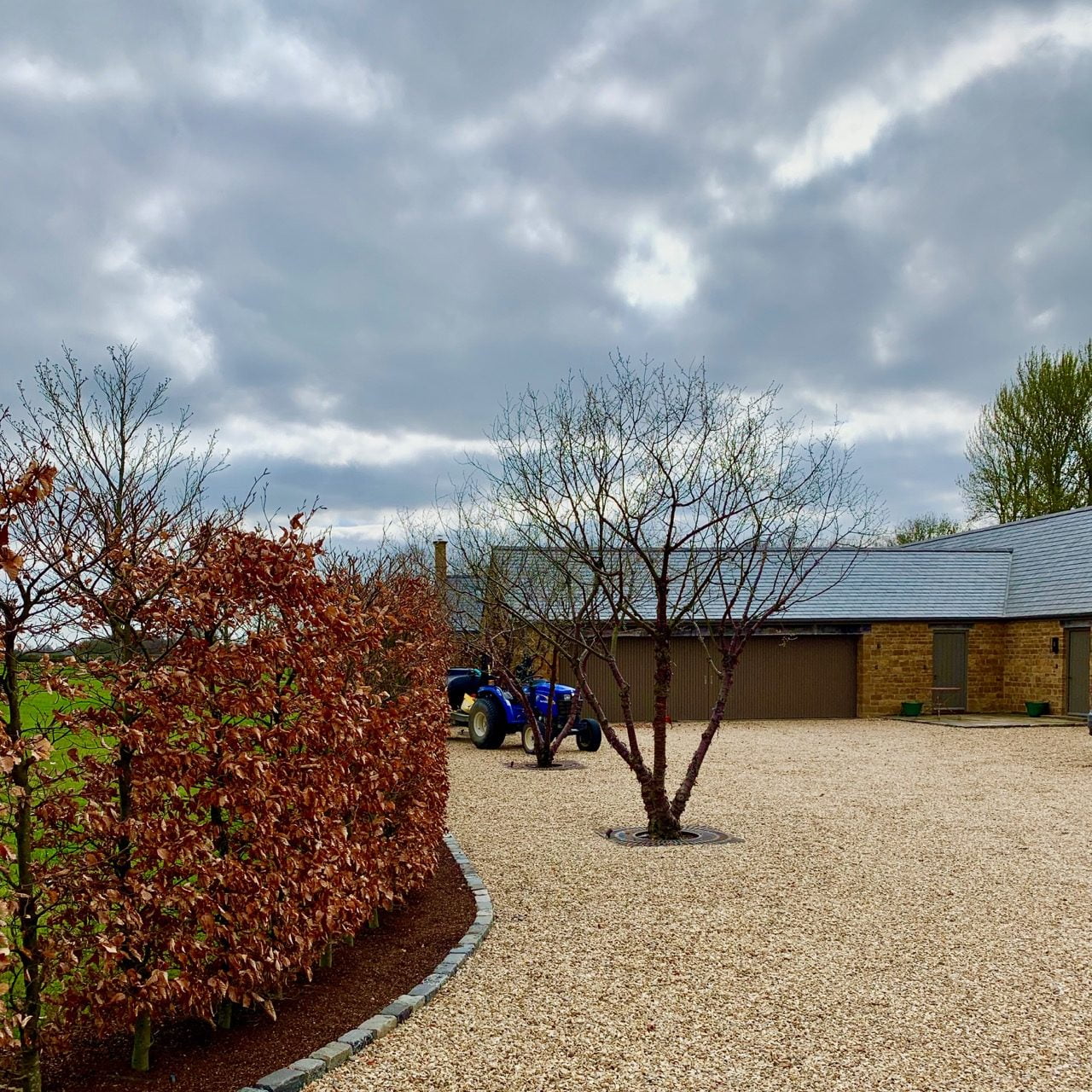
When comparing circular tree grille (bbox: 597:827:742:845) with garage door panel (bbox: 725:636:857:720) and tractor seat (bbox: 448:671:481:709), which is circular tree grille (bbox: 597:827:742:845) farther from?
garage door panel (bbox: 725:636:857:720)

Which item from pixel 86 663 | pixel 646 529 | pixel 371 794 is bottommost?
pixel 371 794

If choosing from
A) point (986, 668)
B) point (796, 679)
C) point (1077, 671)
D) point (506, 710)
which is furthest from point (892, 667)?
point (506, 710)

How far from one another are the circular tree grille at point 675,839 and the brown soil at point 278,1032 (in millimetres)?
2985

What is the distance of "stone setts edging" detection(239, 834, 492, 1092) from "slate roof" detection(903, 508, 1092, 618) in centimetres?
1962

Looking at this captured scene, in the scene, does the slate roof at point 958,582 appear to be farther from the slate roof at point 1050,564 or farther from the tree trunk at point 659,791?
the tree trunk at point 659,791

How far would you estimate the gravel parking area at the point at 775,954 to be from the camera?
4.51m

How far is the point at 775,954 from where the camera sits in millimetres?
6023

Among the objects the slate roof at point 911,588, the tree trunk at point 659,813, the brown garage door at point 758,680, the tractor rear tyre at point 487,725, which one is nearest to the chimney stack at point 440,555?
the tractor rear tyre at point 487,725

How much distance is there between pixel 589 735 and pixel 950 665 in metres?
12.1

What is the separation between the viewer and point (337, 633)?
16.0 ft

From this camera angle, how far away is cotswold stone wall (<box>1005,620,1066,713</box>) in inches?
904

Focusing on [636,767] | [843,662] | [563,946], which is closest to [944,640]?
[843,662]

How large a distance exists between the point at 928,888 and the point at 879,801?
3981mm

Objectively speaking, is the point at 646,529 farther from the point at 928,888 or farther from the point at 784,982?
the point at 784,982
